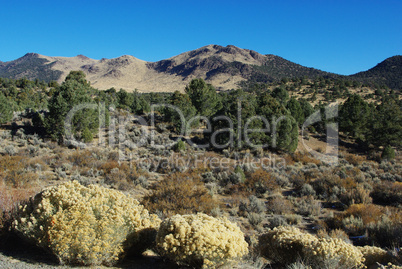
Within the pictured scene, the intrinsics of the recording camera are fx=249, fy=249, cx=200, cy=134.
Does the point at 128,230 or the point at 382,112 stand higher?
the point at 382,112

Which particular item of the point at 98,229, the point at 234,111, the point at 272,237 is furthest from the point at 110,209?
the point at 234,111

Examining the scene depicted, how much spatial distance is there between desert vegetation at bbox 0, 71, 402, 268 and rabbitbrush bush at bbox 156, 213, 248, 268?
0.07ft

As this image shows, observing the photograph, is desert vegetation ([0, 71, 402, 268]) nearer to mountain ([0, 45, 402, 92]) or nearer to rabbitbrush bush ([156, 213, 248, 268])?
rabbitbrush bush ([156, 213, 248, 268])

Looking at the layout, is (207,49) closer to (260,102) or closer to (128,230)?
(260,102)

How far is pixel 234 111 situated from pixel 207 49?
16399 centimetres

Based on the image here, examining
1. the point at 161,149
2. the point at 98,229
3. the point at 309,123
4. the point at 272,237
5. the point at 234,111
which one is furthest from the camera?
the point at 309,123

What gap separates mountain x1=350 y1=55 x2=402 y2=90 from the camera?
72762 millimetres

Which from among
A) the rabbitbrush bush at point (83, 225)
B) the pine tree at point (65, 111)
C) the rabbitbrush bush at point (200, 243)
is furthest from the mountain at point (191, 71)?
the rabbitbrush bush at point (200, 243)

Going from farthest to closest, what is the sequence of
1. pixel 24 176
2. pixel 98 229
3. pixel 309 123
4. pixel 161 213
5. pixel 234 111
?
pixel 309 123 < pixel 234 111 < pixel 24 176 < pixel 161 213 < pixel 98 229

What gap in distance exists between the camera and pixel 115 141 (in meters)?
21.7

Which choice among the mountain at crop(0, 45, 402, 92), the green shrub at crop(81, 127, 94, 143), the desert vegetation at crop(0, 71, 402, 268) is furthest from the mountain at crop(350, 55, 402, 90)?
the green shrub at crop(81, 127, 94, 143)

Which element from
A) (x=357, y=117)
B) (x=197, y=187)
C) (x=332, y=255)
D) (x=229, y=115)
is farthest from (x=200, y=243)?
(x=357, y=117)

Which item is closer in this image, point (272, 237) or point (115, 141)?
point (272, 237)

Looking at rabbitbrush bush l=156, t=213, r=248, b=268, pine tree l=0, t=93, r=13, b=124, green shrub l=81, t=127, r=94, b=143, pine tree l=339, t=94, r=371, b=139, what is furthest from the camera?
pine tree l=339, t=94, r=371, b=139
